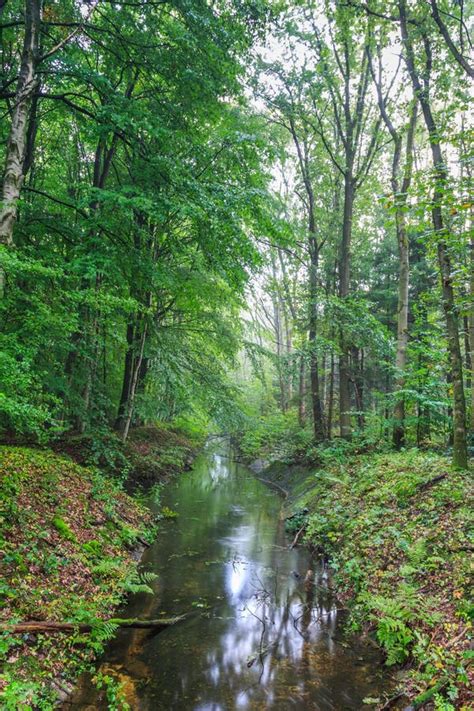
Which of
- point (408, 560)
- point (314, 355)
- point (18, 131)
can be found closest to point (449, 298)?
point (408, 560)

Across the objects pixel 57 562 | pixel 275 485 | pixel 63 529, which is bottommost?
pixel 275 485

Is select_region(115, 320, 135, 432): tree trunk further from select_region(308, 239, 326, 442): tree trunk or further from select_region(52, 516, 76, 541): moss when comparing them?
select_region(52, 516, 76, 541): moss

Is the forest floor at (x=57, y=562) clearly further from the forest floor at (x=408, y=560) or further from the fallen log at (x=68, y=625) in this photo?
the forest floor at (x=408, y=560)

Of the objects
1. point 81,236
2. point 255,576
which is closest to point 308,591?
point 255,576

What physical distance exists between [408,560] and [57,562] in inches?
214

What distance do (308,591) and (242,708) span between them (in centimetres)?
335

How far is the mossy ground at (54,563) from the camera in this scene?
416cm

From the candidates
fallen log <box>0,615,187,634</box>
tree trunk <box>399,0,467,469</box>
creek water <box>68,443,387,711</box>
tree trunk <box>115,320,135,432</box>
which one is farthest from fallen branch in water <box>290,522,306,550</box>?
tree trunk <box>115,320,135,432</box>

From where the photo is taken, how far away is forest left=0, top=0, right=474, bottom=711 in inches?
219

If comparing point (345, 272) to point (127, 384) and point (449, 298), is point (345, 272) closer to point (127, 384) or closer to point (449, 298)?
point (449, 298)

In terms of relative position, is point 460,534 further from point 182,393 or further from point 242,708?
point 182,393

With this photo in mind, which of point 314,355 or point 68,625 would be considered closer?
point 68,625

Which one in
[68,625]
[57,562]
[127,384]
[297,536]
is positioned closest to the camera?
[68,625]

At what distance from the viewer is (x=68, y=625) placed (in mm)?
4809
